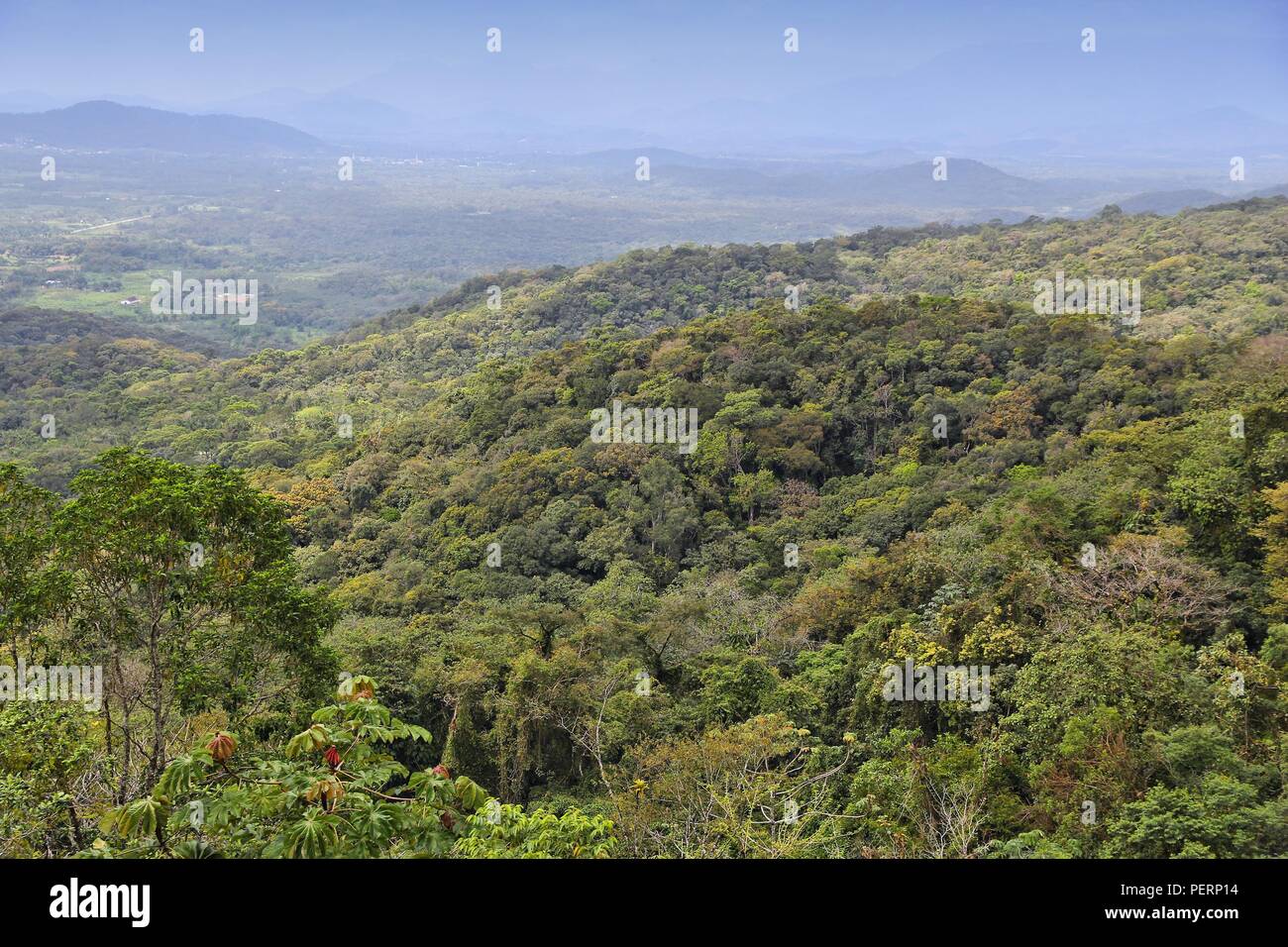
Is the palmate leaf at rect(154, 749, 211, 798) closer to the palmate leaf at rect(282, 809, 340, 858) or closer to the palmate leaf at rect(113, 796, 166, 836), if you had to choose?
the palmate leaf at rect(113, 796, 166, 836)

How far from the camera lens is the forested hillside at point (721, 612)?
6.84m


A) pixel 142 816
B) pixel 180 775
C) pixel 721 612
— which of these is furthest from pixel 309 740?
pixel 721 612

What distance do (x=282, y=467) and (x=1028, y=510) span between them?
1235 inches

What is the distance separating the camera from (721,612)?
1688cm

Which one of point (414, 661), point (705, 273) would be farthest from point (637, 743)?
point (705, 273)

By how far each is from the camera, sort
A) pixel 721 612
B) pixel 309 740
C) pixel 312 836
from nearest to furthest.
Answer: pixel 312 836 < pixel 309 740 < pixel 721 612

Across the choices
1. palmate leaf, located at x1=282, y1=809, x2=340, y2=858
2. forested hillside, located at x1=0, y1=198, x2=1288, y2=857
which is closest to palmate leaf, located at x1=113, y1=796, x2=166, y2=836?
forested hillside, located at x1=0, y1=198, x2=1288, y2=857

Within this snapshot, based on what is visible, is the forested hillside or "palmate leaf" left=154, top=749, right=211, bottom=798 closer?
"palmate leaf" left=154, top=749, right=211, bottom=798

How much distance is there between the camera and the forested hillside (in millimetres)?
6844

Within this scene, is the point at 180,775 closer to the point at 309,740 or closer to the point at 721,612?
the point at 309,740

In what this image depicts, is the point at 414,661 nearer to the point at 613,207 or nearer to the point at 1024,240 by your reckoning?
the point at 1024,240

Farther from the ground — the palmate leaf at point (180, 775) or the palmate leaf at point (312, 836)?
the palmate leaf at point (180, 775)

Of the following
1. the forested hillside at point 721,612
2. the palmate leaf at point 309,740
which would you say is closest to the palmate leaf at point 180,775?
the forested hillside at point 721,612

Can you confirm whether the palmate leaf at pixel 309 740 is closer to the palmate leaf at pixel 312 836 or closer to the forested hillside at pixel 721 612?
the forested hillside at pixel 721 612
